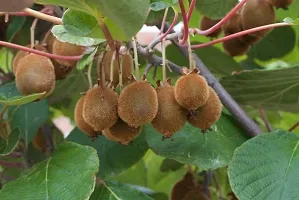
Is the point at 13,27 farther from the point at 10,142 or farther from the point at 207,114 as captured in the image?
the point at 207,114

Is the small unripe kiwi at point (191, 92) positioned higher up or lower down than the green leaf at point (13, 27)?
higher up

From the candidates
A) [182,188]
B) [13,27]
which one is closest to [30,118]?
[13,27]

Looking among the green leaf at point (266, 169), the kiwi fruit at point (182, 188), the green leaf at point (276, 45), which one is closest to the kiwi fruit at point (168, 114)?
the green leaf at point (266, 169)

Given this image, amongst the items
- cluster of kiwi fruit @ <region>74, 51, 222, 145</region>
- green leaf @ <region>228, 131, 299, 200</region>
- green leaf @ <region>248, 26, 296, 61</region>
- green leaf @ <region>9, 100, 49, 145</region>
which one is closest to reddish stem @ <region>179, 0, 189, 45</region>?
cluster of kiwi fruit @ <region>74, 51, 222, 145</region>

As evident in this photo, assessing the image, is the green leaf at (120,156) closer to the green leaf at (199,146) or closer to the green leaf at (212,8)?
the green leaf at (199,146)

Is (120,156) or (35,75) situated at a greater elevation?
(35,75)

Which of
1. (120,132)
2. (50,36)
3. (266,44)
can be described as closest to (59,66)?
(50,36)
